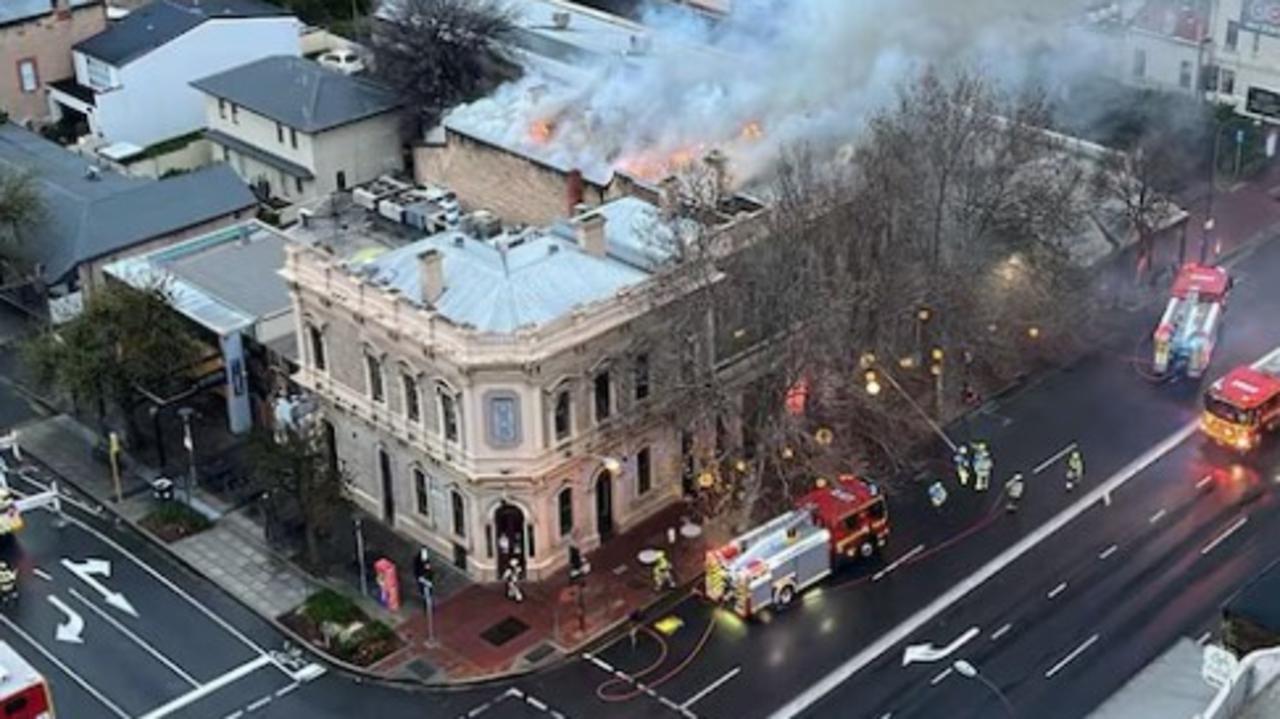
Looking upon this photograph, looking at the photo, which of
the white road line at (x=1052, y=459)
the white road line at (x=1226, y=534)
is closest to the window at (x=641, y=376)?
the white road line at (x=1052, y=459)

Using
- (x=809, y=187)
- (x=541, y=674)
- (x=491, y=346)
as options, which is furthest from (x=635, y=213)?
(x=541, y=674)

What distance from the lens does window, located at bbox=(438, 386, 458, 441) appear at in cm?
6444

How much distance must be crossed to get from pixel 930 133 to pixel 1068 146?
1374 centimetres

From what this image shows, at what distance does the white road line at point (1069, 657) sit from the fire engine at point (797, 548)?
28.1ft

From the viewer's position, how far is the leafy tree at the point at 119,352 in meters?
72.0

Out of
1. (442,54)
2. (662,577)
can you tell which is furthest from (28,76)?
(662,577)

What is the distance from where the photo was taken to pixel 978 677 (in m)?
60.5

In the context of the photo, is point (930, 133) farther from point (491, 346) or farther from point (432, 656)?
point (432, 656)

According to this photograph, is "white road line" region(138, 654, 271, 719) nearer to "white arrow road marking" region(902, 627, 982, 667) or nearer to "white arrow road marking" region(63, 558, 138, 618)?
"white arrow road marking" region(63, 558, 138, 618)

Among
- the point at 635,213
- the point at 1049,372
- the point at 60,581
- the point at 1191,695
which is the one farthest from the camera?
the point at 1049,372

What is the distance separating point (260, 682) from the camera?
61.6 meters

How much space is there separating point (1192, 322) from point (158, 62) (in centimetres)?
5689

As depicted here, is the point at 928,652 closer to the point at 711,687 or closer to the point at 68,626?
the point at 711,687

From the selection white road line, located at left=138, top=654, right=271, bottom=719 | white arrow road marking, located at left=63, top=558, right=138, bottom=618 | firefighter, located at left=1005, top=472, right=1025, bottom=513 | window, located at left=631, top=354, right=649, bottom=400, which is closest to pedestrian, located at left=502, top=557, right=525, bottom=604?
window, located at left=631, top=354, right=649, bottom=400
